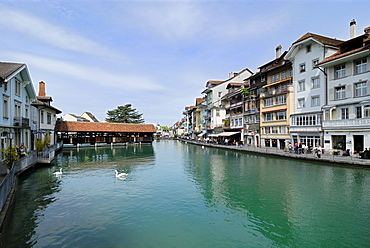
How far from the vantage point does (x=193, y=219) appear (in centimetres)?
961

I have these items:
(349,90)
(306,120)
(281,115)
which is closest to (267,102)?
(281,115)

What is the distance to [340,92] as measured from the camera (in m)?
26.2

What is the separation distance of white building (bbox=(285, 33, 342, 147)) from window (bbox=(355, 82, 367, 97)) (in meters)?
4.19

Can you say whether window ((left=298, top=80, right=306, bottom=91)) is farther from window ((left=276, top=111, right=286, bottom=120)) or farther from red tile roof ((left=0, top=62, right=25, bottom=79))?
red tile roof ((left=0, top=62, right=25, bottom=79))

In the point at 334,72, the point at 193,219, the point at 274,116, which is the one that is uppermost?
the point at 334,72

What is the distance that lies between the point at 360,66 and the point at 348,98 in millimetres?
3523

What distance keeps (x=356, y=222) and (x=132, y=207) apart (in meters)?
9.67

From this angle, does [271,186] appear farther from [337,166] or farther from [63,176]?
[63,176]

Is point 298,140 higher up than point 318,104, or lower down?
lower down

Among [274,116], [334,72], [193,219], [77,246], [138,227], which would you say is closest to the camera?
[77,246]

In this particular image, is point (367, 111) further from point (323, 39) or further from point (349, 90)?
point (323, 39)

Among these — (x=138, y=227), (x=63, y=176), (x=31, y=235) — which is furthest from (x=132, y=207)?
(x=63, y=176)

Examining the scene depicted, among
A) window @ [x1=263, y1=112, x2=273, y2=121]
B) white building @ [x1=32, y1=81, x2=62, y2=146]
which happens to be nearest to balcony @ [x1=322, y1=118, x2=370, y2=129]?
window @ [x1=263, y1=112, x2=273, y2=121]

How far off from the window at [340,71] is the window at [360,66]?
1.37 m
